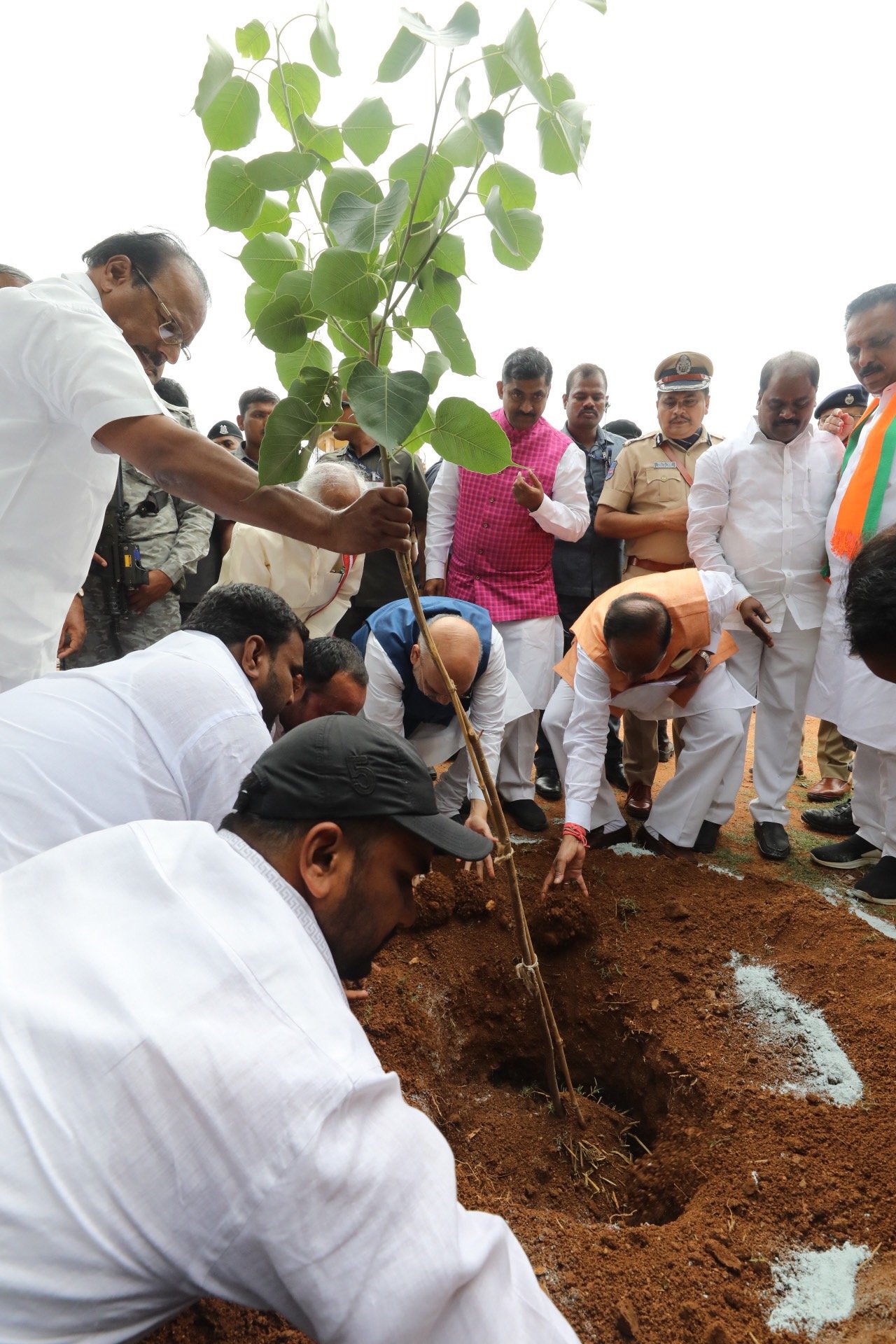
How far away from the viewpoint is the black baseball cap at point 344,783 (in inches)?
42.1

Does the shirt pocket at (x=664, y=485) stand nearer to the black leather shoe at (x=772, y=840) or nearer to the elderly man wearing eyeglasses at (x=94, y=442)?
the black leather shoe at (x=772, y=840)

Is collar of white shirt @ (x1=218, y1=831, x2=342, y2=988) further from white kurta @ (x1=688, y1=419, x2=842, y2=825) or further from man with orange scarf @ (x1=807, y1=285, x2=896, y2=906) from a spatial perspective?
white kurta @ (x1=688, y1=419, x2=842, y2=825)

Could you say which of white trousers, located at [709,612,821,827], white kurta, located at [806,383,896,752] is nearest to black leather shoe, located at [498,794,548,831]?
white trousers, located at [709,612,821,827]

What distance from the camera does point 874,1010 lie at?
2.25 m

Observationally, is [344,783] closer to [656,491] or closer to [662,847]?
[662,847]

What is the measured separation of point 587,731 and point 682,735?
1.82 feet

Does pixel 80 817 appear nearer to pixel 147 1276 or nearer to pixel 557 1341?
pixel 147 1276

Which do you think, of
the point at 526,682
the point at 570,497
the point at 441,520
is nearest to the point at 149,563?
the point at 441,520

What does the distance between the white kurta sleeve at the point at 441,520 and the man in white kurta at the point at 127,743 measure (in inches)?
82.3

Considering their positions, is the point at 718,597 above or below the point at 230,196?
below

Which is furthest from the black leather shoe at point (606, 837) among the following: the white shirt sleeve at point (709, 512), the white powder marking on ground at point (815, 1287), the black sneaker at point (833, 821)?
the white powder marking on ground at point (815, 1287)

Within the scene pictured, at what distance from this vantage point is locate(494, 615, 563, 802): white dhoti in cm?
375

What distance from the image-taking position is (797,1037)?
223 centimetres

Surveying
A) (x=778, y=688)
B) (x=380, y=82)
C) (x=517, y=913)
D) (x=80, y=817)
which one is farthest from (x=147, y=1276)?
(x=778, y=688)
